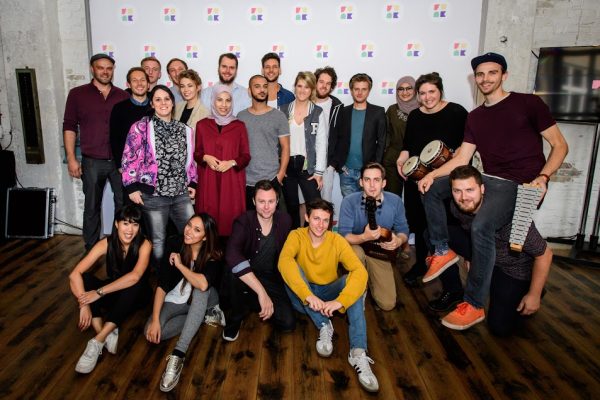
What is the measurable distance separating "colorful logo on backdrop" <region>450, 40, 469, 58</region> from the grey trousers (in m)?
3.49

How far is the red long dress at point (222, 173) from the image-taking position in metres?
3.38

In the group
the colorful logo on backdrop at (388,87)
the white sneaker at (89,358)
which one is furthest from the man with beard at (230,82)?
the white sneaker at (89,358)

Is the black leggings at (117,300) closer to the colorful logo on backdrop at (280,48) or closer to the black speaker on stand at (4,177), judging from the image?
the black speaker on stand at (4,177)

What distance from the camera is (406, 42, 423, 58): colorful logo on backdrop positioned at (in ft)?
14.6

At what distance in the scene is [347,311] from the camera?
2559 millimetres

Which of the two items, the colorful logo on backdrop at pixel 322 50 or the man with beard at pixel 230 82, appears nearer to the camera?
the man with beard at pixel 230 82

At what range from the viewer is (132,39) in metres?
4.60

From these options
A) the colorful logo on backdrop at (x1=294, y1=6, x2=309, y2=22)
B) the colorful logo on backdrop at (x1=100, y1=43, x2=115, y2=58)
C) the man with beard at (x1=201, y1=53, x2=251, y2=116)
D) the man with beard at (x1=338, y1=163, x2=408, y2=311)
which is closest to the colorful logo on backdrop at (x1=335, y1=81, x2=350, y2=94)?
the colorful logo on backdrop at (x1=294, y1=6, x2=309, y2=22)

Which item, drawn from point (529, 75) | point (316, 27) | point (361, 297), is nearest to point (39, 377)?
point (361, 297)

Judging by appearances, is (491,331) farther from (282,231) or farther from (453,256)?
(282,231)

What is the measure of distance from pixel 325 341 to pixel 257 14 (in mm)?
3517

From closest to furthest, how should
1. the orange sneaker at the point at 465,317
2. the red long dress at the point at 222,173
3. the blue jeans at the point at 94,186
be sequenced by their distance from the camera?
1. the orange sneaker at the point at 465,317
2. the red long dress at the point at 222,173
3. the blue jeans at the point at 94,186

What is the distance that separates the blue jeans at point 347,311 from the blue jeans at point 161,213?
3.38ft

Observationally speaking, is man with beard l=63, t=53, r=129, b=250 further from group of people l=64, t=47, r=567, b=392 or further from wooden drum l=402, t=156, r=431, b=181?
wooden drum l=402, t=156, r=431, b=181
